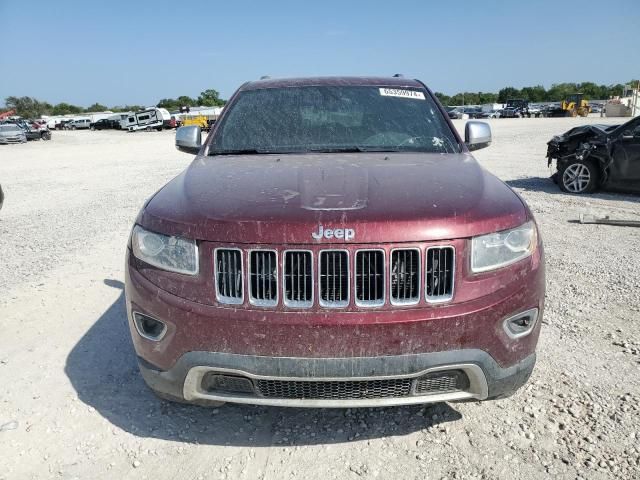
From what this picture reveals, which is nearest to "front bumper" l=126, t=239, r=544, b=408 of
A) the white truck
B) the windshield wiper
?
the windshield wiper

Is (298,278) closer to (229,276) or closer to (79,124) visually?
(229,276)

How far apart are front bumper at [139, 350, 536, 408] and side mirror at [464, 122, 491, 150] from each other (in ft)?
6.30

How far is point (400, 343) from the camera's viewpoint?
206 centimetres

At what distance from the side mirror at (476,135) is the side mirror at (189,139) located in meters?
1.96

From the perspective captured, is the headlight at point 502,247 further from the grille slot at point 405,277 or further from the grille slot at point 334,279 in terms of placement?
the grille slot at point 334,279

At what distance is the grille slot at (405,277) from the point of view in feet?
6.79

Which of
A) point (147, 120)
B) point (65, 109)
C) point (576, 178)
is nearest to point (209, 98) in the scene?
point (65, 109)

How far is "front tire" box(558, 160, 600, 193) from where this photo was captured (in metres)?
9.25

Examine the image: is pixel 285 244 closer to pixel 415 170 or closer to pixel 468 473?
pixel 415 170

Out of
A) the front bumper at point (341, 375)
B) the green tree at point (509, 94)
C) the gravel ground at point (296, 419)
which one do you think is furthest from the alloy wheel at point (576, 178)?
the green tree at point (509, 94)

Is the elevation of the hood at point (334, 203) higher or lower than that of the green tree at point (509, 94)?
lower

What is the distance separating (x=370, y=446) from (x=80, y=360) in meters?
1.97

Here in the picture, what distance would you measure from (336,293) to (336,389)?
0.43 metres

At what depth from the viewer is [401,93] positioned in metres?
3.80
